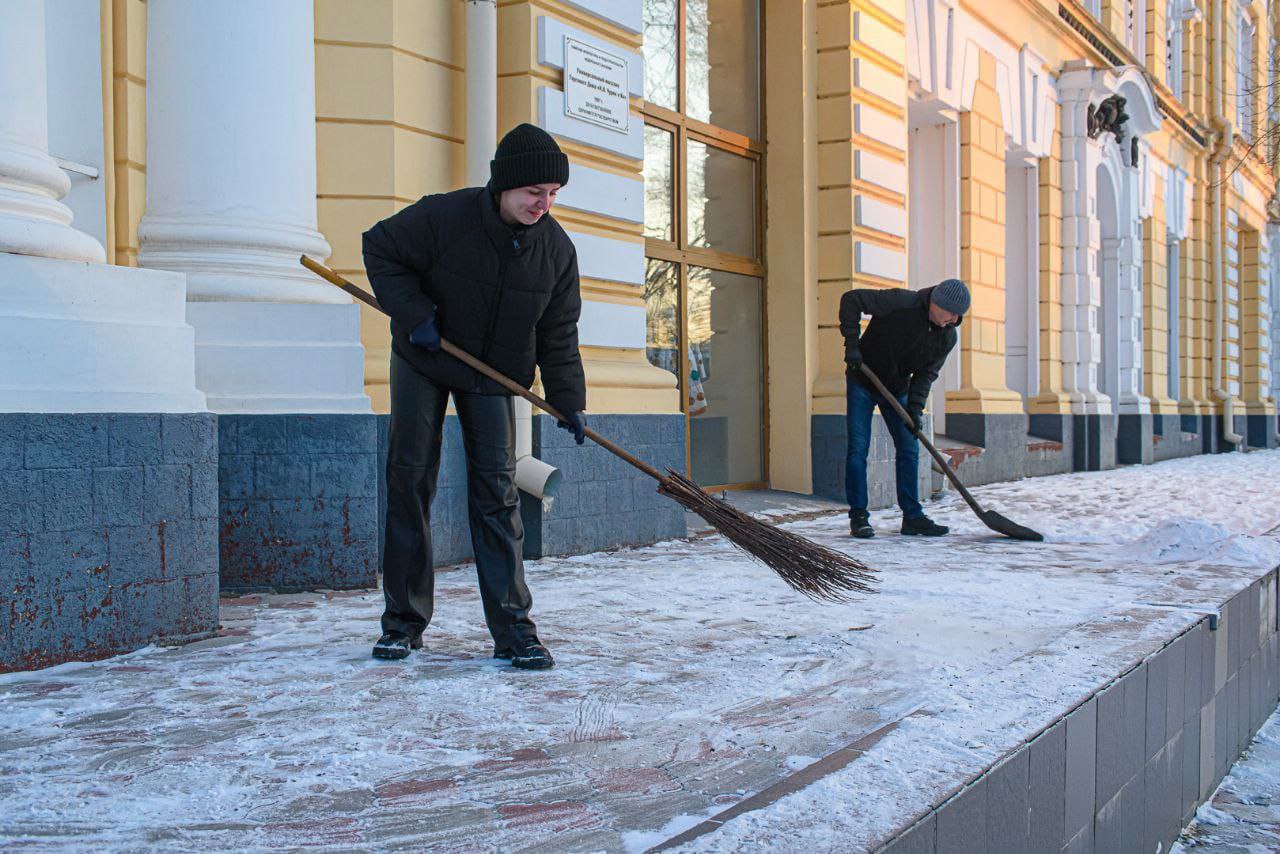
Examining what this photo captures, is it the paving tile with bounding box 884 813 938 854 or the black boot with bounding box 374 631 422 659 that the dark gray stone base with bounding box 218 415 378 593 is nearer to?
the black boot with bounding box 374 631 422 659

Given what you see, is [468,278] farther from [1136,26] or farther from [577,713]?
[1136,26]

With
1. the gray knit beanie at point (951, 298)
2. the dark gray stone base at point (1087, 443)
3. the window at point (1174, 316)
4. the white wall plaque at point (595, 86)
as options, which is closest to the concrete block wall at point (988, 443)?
the dark gray stone base at point (1087, 443)

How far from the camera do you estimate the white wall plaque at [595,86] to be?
6.20 meters

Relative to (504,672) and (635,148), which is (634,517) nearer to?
(635,148)

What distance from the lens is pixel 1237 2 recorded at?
24453mm

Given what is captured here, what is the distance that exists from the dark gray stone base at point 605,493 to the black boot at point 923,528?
53.1 inches

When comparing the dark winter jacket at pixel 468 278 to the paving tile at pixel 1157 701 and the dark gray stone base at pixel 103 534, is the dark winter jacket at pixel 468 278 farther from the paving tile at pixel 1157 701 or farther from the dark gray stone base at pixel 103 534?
the paving tile at pixel 1157 701

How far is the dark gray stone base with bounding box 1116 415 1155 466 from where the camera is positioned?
16422 mm

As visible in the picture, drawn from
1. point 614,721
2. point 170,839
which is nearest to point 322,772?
point 170,839

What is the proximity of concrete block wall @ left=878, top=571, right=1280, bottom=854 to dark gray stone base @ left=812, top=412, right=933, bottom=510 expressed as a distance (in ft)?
12.6

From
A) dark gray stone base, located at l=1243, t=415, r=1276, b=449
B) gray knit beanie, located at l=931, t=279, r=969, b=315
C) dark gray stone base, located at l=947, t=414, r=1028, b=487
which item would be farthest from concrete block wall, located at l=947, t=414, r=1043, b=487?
dark gray stone base, located at l=1243, t=415, r=1276, b=449

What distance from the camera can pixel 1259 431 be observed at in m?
24.7

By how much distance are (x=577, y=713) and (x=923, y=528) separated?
14.9 feet

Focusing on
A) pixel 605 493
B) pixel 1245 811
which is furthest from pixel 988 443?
pixel 1245 811
